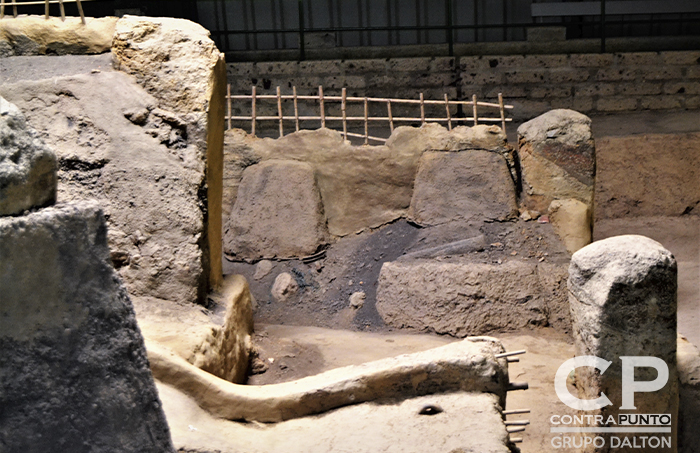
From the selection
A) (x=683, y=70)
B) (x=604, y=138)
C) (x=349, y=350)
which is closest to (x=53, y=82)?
(x=349, y=350)

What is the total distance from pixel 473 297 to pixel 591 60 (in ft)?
15.4

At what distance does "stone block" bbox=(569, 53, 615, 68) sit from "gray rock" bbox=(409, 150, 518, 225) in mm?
A: 3212

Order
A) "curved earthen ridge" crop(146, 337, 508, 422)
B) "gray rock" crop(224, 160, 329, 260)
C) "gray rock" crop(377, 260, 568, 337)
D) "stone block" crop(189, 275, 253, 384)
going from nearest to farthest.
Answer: "curved earthen ridge" crop(146, 337, 508, 422) → "stone block" crop(189, 275, 253, 384) → "gray rock" crop(377, 260, 568, 337) → "gray rock" crop(224, 160, 329, 260)

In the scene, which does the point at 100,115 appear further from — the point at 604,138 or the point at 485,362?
the point at 604,138

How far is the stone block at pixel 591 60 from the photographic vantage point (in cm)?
852

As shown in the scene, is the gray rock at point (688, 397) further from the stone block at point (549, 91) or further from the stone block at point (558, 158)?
the stone block at point (549, 91)

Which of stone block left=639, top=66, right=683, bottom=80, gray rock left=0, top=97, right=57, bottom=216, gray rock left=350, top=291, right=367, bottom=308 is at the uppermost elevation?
gray rock left=0, top=97, right=57, bottom=216

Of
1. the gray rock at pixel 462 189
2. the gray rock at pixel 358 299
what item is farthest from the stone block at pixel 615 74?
the gray rock at pixel 358 299

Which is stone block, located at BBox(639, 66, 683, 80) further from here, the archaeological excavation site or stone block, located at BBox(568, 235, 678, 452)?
stone block, located at BBox(568, 235, 678, 452)

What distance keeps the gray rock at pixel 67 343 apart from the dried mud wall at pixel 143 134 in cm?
223

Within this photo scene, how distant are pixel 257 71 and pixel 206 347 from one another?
6.11 meters

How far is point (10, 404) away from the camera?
5.12 feet

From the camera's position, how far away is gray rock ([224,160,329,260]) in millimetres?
6199


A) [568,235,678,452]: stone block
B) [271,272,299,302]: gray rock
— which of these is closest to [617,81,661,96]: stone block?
[271,272,299,302]: gray rock
